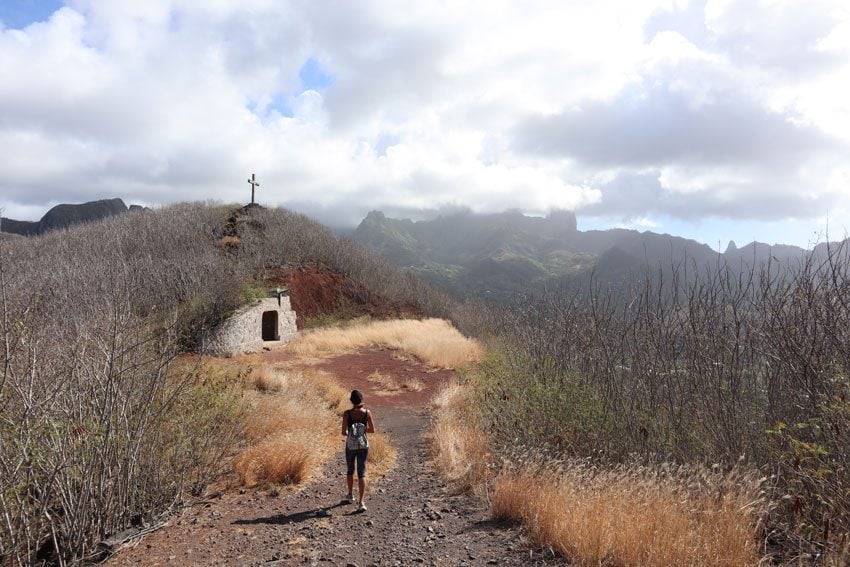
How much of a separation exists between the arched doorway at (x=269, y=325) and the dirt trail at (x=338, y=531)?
17607mm

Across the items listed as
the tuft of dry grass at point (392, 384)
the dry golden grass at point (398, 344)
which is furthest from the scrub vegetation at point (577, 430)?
the dry golden grass at point (398, 344)

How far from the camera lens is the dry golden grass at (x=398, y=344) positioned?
19.4m

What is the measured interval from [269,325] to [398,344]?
7.04 m

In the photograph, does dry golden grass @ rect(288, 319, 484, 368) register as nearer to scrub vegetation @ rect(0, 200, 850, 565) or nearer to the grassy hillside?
scrub vegetation @ rect(0, 200, 850, 565)

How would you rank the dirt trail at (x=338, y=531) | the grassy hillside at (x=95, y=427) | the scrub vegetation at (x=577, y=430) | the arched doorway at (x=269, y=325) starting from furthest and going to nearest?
the arched doorway at (x=269, y=325) < the dirt trail at (x=338, y=531) < the grassy hillside at (x=95, y=427) < the scrub vegetation at (x=577, y=430)

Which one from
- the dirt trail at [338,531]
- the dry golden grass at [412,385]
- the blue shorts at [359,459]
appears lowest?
the dry golden grass at [412,385]

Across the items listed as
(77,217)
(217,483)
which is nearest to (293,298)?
(217,483)

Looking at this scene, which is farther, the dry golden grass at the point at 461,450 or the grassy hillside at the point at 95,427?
the dry golden grass at the point at 461,450

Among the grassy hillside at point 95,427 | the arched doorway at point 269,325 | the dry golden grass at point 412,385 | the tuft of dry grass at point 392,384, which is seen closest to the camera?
the grassy hillside at point 95,427

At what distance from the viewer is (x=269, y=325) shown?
23.9m

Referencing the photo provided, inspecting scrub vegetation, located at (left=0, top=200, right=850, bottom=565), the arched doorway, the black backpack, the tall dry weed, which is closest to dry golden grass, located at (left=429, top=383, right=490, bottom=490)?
scrub vegetation, located at (left=0, top=200, right=850, bottom=565)

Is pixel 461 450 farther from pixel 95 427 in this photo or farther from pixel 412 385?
pixel 412 385

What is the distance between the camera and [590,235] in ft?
630

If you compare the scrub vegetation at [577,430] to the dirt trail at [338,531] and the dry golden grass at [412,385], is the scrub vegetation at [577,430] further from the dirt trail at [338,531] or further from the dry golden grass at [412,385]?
the dry golden grass at [412,385]
